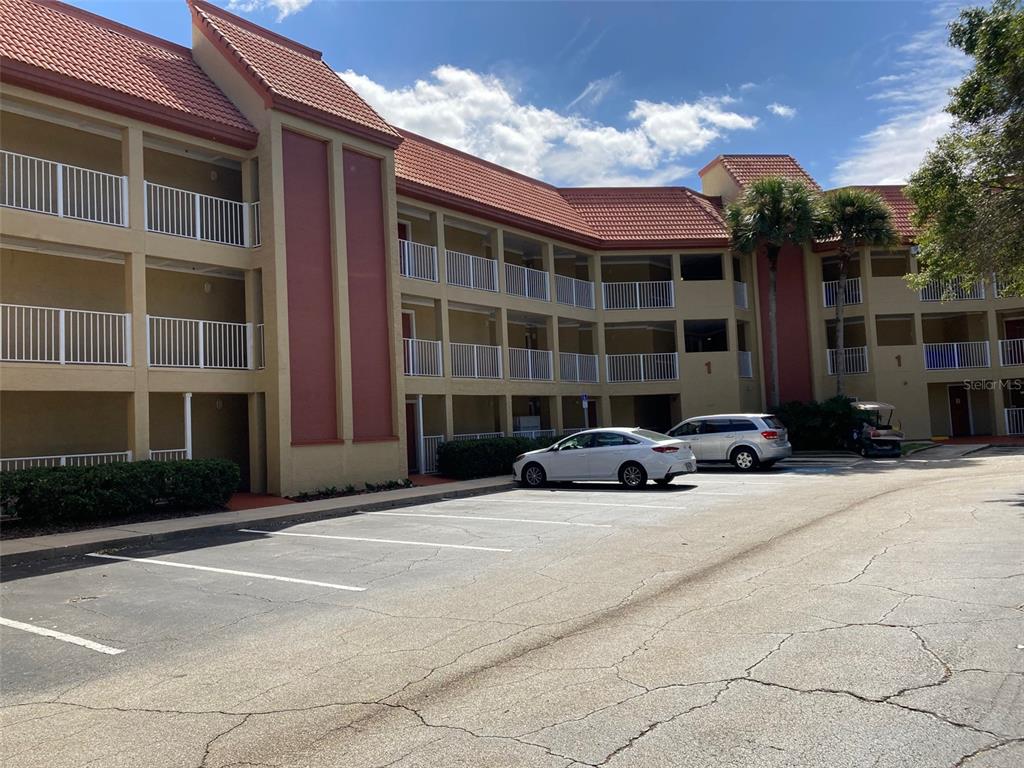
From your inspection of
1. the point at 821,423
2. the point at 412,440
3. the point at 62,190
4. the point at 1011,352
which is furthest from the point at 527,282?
the point at 1011,352

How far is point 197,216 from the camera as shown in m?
17.3

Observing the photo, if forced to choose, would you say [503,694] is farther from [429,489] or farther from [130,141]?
[130,141]

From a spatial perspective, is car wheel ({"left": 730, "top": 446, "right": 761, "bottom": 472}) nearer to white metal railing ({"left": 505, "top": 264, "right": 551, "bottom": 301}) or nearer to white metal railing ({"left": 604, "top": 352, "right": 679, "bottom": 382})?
white metal railing ({"left": 604, "top": 352, "right": 679, "bottom": 382})

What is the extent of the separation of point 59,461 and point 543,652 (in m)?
13.2

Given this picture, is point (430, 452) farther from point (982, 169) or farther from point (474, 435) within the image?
point (982, 169)

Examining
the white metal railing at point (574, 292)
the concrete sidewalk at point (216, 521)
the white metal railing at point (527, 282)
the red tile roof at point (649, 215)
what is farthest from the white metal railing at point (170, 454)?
the red tile roof at point (649, 215)

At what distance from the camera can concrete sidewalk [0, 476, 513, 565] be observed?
441 inches

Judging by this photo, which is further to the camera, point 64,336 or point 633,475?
point 633,475

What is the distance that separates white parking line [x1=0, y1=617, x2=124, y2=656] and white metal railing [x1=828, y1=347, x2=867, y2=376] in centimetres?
2925

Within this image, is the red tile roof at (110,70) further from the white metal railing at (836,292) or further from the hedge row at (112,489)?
the white metal railing at (836,292)

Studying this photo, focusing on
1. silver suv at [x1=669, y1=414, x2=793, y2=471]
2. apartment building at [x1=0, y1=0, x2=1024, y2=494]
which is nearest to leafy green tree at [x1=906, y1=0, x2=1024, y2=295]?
apartment building at [x1=0, y1=0, x2=1024, y2=494]

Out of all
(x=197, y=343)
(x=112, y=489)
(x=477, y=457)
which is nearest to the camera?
(x=112, y=489)

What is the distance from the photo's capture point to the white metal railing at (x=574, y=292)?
28734 mm

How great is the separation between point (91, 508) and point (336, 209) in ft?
→ 29.0
